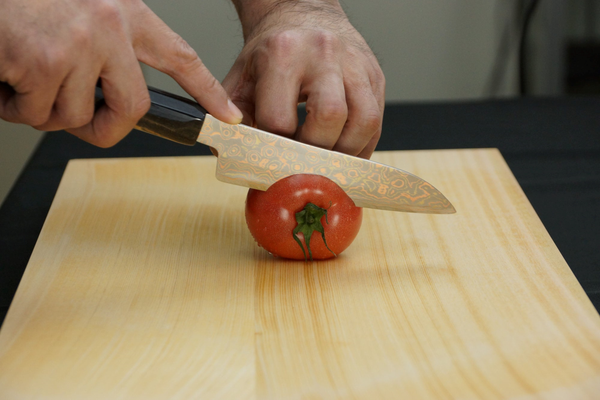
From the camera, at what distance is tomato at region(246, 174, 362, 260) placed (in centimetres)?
102

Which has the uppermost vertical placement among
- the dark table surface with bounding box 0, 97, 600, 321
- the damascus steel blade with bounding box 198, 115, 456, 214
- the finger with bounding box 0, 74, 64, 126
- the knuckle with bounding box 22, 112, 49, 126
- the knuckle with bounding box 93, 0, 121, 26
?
the knuckle with bounding box 93, 0, 121, 26

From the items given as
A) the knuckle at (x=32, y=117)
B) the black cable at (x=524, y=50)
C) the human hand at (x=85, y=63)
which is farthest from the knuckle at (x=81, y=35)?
the black cable at (x=524, y=50)

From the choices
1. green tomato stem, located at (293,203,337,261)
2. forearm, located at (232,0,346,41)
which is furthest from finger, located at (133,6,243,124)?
forearm, located at (232,0,346,41)

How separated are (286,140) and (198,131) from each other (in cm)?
14

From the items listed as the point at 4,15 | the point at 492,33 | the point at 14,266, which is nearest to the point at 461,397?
the point at 4,15

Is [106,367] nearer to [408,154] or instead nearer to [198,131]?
[198,131]

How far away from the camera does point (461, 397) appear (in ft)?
2.47

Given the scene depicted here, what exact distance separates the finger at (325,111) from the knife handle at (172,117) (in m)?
0.18

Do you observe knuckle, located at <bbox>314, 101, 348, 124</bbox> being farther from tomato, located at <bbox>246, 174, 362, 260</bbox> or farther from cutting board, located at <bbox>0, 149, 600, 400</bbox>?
cutting board, located at <bbox>0, 149, 600, 400</bbox>

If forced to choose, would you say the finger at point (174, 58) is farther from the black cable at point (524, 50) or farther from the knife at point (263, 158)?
the black cable at point (524, 50)

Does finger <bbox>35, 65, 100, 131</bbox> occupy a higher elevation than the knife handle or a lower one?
higher

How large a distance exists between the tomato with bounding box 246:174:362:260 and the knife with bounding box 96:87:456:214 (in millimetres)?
17

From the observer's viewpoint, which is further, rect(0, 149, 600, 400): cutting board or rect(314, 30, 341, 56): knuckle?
rect(314, 30, 341, 56): knuckle

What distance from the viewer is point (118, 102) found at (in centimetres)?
89
